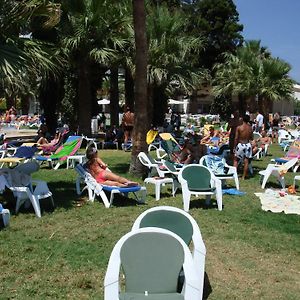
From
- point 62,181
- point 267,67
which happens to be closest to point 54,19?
point 62,181

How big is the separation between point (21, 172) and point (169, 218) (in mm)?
4283

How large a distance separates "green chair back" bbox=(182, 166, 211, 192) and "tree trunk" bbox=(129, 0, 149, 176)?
2800mm

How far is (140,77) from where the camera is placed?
35.1ft

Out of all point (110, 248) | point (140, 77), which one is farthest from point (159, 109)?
point (110, 248)

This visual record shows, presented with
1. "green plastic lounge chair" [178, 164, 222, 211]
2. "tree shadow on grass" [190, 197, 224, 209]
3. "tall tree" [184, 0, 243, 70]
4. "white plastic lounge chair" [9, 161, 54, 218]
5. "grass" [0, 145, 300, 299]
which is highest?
"tall tree" [184, 0, 243, 70]

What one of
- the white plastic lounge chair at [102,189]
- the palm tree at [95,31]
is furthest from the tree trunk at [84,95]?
the white plastic lounge chair at [102,189]

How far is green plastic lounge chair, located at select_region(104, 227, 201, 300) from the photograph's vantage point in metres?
3.54

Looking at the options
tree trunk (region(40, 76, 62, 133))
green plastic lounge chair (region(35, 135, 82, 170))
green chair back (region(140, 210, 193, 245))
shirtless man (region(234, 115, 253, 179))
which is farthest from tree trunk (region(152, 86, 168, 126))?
green chair back (region(140, 210, 193, 245))

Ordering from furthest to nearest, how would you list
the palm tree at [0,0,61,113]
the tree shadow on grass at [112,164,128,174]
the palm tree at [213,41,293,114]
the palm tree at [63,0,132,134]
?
the palm tree at [213,41,293,114], the palm tree at [63,0,132,134], the tree shadow on grass at [112,164,128,174], the palm tree at [0,0,61,113]

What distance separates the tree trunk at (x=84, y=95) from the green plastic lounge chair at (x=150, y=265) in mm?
14836

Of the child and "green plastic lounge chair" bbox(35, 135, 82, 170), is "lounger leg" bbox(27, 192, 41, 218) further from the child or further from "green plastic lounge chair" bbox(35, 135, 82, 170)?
"green plastic lounge chair" bbox(35, 135, 82, 170)

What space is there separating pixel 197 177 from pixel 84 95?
420 inches

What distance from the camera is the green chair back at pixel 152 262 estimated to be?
3561 mm

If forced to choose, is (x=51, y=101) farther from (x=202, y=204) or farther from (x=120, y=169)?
(x=202, y=204)
